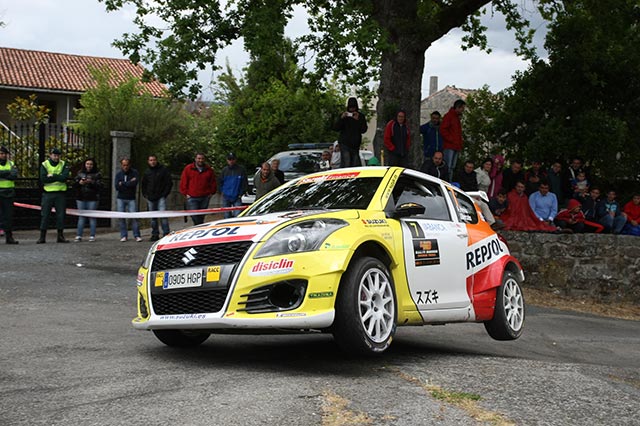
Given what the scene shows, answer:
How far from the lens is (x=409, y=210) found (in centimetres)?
824

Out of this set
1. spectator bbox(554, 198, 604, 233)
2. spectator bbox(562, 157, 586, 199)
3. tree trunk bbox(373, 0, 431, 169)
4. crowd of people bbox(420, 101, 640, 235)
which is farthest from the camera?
spectator bbox(562, 157, 586, 199)

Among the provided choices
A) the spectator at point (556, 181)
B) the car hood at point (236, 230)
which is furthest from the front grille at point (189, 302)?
the spectator at point (556, 181)

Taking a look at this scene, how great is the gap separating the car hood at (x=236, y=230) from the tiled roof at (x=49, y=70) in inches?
1610

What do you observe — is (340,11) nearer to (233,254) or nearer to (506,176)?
(506,176)

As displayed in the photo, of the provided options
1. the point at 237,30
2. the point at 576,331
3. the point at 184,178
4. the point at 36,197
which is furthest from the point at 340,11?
the point at 36,197

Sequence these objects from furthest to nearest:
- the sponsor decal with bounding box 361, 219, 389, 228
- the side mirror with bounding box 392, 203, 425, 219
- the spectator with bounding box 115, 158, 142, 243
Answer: the spectator with bounding box 115, 158, 142, 243 → the side mirror with bounding box 392, 203, 425, 219 → the sponsor decal with bounding box 361, 219, 389, 228

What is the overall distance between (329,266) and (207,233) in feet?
3.59

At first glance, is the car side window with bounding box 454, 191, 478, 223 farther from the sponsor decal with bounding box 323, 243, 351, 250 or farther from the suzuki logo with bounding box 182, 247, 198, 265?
the suzuki logo with bounding box 182, 247, 198, 265

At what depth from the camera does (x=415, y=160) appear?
19781 mm

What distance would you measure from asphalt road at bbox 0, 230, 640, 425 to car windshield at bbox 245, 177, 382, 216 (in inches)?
50.4

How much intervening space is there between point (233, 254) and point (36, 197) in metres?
16.8

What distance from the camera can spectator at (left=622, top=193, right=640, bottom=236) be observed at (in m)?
20.8

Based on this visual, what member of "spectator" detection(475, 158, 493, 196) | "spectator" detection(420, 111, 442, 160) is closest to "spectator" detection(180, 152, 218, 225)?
"spectator" detection(420, 111, 442, 160)

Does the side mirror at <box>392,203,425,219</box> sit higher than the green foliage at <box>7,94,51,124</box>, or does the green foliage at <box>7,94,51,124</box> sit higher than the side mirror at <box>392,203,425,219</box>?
the green foliage at <box>7,94,51,124</box>
